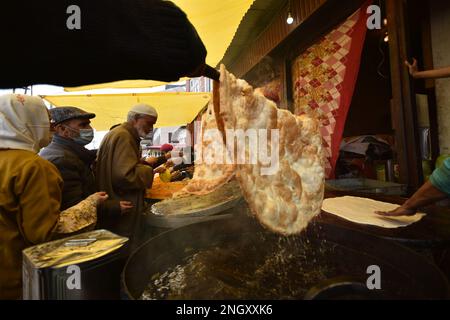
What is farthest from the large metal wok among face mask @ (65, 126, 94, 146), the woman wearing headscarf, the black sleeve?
face mask @ (65, 126, 94, 146)

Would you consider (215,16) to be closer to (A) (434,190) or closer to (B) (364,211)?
(B) (364,211)

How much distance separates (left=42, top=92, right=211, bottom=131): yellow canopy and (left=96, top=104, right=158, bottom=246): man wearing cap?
5.82m

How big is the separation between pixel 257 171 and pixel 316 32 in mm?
4822

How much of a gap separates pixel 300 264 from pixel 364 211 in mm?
1205

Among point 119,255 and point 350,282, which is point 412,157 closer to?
point 350,282

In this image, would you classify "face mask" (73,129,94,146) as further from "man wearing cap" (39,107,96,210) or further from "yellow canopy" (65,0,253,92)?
"yellow canopy" (65,0,253,92)

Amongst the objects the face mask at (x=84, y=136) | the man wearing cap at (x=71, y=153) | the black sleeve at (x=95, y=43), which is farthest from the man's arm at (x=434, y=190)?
the face mask at (x=84, y=136)

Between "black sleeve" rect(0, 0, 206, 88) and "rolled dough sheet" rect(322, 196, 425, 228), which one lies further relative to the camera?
"rolled dough sheet" rect(322, 196, 425, 228)

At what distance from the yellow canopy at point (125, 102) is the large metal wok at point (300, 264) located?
755 cm

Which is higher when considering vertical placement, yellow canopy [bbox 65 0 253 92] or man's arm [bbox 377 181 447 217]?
yellow canopy [bbox 65 0 253 92]

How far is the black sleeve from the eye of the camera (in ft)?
3.58

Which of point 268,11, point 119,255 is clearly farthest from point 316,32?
point 119,255

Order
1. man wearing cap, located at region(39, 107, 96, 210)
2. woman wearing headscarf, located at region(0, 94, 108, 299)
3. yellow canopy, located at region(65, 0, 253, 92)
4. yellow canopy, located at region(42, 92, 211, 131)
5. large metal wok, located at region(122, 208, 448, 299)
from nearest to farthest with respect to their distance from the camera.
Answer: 1. large metal wok, located at region(122, 208, 448, 299)
2. woman wearing headscarf, located at region(0, 94, 108, 299)
3. man wearing cap, located at region(39, 107, 96, 210)
4. yellow canopy, located at region(65, 0, 253, 92)
5. yellow canopy, located at region(42, 92, 211, 131)

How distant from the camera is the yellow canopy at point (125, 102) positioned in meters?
9.38
